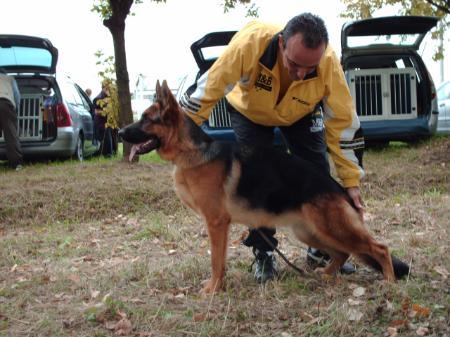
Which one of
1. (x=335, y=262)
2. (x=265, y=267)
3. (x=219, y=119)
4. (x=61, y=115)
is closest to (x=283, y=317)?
(x=265, y=267)

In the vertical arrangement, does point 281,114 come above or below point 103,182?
above

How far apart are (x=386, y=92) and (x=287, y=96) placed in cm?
705

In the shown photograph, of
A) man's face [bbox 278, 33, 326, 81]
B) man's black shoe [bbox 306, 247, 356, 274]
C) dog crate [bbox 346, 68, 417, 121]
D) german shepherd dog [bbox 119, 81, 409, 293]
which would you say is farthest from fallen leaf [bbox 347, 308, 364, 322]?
dog crate [bbox 346, 68, 417, 121]

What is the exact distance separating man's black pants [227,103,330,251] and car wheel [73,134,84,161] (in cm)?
710

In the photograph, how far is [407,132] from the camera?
33.7 ft

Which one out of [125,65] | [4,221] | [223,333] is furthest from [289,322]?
[125,65]

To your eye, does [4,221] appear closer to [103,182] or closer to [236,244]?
[103,182]

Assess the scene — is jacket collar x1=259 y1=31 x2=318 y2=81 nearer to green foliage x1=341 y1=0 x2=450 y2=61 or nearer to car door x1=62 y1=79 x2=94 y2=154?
car door x1=62 y1=79 x2=94 y2=154

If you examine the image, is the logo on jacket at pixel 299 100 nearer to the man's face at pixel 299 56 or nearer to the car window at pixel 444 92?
the man's face at pixel 299 56

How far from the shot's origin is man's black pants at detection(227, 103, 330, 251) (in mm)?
4098

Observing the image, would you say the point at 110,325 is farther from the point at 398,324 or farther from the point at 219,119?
the point at 219,119

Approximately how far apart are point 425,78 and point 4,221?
7.53 meters

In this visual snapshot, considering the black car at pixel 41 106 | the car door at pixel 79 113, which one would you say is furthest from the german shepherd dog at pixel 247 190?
the car door at pixel 79 113

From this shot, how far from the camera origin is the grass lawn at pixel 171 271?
3.22 m
